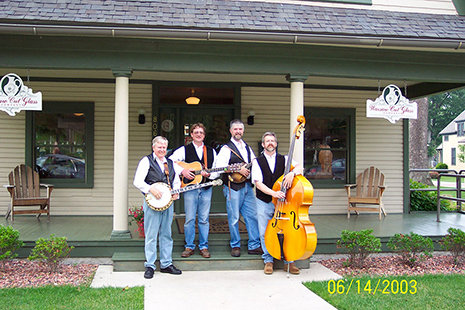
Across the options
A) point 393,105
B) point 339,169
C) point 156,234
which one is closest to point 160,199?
point 156,234

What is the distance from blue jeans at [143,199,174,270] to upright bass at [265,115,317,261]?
3.98 ft

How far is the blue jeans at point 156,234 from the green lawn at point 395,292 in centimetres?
173

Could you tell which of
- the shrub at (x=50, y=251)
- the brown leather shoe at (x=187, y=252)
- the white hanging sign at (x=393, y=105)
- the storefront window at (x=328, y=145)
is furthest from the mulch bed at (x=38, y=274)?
the storefront window at (x=328, y=145)

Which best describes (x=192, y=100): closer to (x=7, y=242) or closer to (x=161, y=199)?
(x=161, y=199)

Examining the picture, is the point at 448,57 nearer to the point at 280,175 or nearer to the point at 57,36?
the point at 280,175

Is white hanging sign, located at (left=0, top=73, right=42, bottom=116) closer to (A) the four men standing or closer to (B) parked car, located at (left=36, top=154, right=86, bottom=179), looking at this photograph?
(A) the four men standing

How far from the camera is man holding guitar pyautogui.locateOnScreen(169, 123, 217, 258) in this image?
5098mm

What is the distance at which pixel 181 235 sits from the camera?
232 inches

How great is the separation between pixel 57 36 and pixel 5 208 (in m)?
3.65

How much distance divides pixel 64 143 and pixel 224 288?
182 inches

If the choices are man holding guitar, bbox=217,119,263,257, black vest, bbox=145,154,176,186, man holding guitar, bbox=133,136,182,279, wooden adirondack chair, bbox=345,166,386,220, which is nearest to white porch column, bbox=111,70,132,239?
man holding guitar, bbox=133,136,182,279

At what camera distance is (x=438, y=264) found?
5629 mm

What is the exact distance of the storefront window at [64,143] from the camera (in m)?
7.48
